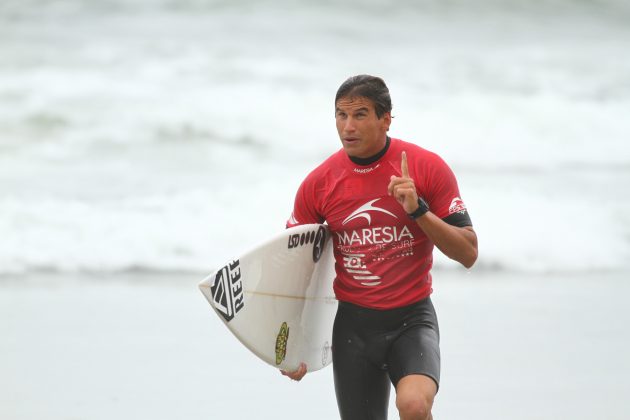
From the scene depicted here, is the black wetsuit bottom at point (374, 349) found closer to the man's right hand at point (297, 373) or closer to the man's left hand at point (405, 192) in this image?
the man's right hand at point (297, 373)

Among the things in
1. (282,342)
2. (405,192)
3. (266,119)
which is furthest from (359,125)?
(266,119)

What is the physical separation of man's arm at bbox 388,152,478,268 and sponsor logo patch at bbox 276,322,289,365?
36.0 inches

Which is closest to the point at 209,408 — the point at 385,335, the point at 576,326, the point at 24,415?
the point at 24,415

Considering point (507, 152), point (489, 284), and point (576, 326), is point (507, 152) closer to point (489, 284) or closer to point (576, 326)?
point (489, 284)

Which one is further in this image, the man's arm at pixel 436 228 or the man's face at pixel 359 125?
the man's face at pixel 359 125

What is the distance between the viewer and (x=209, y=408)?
5.91 metres

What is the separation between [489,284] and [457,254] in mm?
5321

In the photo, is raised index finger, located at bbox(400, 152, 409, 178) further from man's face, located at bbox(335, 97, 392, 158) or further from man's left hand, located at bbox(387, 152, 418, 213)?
man's face, located at bbox(335, 97, 392, 158)

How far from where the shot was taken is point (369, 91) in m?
4.06

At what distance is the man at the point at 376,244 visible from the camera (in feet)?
13.3

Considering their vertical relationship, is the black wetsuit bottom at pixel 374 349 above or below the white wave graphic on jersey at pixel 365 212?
below

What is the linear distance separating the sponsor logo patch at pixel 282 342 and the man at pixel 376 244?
1.04 ft

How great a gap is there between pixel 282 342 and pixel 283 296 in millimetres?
190

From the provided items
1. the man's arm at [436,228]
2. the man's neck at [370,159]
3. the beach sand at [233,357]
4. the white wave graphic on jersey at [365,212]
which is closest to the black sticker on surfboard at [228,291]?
the white wave graphic on jersey at [365,212]
